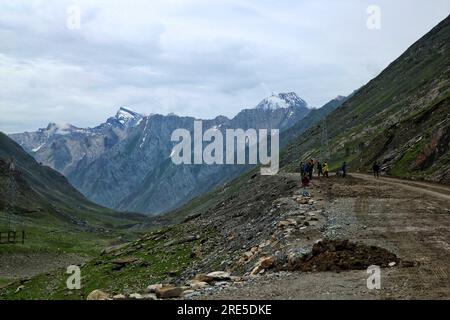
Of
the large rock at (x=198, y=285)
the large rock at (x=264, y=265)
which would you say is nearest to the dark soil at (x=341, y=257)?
the large rock at (x=264, y=265)

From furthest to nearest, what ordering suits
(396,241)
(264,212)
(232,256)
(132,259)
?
1. (132,259)
2. (264,212)
3. (232,256)
4. (396,241)

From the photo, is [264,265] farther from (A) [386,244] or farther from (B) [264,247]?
(A) [386,244]

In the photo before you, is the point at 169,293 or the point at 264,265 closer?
the point at 169,293

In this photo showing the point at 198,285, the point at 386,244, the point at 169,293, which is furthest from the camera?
the point at 386,244

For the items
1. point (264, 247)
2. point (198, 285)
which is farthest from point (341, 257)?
point (264, 247)

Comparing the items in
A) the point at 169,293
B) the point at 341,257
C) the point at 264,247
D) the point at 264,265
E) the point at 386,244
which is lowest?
the point at 169,293

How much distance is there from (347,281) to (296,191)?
98.0ft

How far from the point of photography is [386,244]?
26.1 m

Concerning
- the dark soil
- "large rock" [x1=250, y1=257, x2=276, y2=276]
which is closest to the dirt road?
the dark soil

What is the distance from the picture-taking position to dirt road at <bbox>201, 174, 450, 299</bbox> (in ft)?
61.5

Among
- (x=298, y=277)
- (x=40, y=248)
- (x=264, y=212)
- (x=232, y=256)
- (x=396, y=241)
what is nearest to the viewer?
(x=298, y=277)
